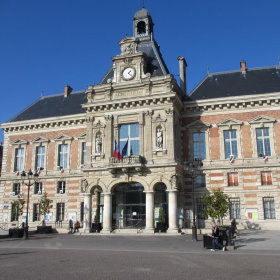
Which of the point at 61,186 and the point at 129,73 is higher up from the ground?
the point at 129,73

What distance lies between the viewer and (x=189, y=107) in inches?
1420

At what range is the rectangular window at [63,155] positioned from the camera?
133ft

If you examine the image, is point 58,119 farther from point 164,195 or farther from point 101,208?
point 164,195

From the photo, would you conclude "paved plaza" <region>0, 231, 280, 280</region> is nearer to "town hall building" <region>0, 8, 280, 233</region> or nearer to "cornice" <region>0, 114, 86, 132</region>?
"town hall building" <region>0, 8, 280, 233</region>

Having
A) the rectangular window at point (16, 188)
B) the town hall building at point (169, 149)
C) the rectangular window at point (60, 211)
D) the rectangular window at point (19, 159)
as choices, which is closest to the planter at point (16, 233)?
the town hall building at point (169, 149)

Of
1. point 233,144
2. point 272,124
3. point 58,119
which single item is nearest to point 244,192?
point 233,144

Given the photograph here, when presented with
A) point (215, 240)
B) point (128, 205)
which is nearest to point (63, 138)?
point (128, 205)

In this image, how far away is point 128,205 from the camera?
34.8 meters

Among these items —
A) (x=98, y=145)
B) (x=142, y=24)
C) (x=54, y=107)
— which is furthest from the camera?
(x=54, y=107)

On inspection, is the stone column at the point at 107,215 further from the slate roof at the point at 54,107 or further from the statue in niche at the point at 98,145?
the slate roof at the point at 54,107

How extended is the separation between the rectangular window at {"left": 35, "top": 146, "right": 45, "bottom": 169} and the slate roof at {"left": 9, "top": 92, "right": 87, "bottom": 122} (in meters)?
4.18

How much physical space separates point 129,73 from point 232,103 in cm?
1086

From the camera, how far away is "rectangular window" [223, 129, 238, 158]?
34406 mm

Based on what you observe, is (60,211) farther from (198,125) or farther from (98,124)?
(198,125)
